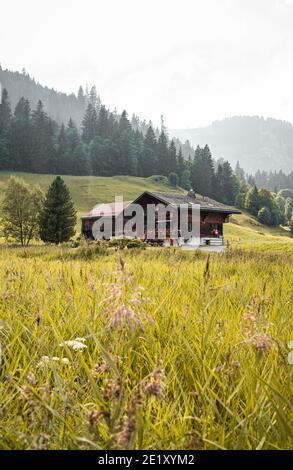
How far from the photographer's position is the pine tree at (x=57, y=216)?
49.4m

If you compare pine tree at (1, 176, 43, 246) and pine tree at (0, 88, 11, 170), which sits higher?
pine tree at (0, 88, 11, 170)

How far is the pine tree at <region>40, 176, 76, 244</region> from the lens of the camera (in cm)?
4941

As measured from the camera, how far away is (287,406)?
1.61 metres

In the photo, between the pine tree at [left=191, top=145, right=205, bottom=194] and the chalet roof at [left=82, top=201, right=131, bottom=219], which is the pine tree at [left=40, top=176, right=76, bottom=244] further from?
the pine tree at [left=191, top=145, right=205, bottom=194]

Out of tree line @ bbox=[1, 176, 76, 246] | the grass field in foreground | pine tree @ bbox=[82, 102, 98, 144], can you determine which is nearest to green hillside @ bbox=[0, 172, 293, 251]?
pine tree @ bbox=[82, 102, 98, 144]

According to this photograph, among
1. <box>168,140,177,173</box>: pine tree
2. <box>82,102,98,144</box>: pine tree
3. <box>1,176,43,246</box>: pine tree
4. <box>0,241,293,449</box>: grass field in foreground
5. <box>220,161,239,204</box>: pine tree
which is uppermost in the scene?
<box>82,102,98,144</box>: pine tree

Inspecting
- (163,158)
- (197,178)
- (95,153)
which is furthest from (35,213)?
(197,178)

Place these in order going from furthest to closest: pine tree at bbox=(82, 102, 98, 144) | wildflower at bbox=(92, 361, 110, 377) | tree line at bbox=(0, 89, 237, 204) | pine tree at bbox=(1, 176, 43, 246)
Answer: pine tree at bbox=(82, 102, 98, 144)
tree line at bbox=(0, 89, 237, 204)
pine tree at bbox=(1, 176, 43, 246)
wildflower at bbox=(92, 361, 110, 377)

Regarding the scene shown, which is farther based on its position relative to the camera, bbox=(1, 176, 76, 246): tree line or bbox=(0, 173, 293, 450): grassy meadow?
bbox=(1, 176, 76, 246): tree line

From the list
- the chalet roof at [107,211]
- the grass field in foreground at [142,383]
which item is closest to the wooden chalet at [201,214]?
the chalet roof at [107,211]

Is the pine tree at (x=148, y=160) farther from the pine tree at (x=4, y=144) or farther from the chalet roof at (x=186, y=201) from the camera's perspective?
the chalet roof at (x=186, y=201)
